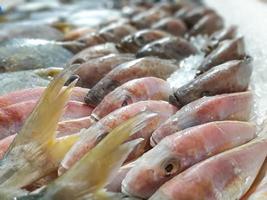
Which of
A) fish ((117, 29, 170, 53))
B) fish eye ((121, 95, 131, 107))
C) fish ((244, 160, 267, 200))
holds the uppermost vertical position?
fish eye ((121, 95, 131, 107))

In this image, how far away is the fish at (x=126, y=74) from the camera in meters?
1.82

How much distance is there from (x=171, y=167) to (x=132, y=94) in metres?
0.44

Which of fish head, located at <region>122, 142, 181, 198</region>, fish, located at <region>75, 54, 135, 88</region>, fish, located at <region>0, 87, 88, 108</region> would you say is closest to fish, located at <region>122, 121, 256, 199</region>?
fish head, located at <region>122, 142, 181, 198</region>

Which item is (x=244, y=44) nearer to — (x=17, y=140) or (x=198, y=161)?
(x=198, y=161)

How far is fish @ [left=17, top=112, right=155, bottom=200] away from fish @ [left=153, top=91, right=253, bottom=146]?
27 centimetres

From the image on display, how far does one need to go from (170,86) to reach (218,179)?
61 cm

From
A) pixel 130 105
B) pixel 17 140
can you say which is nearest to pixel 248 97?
pixel 130 105

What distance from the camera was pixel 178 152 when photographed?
1.33m

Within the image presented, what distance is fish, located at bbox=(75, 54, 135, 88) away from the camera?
206 cm

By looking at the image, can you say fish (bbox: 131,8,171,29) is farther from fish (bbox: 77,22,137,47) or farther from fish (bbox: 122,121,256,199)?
fish (bbox: 122,121,256,199)

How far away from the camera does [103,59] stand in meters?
2.12

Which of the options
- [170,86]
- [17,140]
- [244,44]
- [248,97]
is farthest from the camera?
[244,44]

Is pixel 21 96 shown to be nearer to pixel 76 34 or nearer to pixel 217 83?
pixel 217 83

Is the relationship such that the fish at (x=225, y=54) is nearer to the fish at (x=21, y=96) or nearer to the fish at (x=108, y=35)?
the fish at (x=21, y=96)
